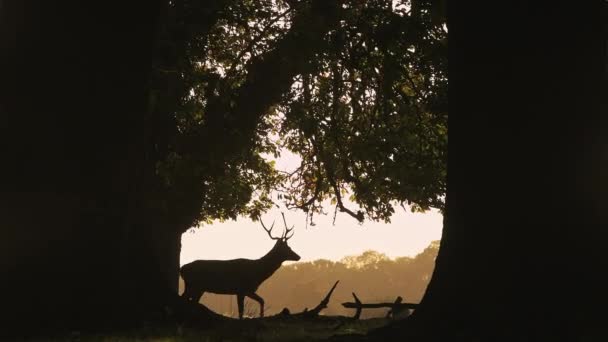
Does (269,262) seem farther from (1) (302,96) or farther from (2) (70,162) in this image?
(2) (70,162)

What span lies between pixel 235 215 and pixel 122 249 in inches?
592

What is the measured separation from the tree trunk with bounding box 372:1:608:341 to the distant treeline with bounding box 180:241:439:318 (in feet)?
343

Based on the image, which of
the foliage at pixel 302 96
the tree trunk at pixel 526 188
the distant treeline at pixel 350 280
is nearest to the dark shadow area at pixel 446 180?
the tree trunk at pixel 526 188

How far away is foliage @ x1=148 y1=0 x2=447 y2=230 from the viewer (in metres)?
10.1

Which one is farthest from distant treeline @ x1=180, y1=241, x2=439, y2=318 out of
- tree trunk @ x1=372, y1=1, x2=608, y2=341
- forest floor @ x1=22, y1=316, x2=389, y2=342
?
tree trunk @ x1=372, y1=1, x2=608, y2=341

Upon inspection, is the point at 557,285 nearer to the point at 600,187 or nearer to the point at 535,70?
the point at 600,187

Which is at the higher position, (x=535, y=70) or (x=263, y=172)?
(x=263, y=172)

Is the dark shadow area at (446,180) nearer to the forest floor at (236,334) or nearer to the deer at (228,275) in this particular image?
the forest floor at (236,334)

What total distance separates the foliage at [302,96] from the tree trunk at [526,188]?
189 inches

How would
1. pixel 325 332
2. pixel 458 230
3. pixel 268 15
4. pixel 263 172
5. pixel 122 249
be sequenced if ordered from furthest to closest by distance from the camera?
pixel 263 172 < pixel 268 15 < pixel 325 332 < pixel 122 249 < pixel 458 230

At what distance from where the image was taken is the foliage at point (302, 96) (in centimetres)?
1006

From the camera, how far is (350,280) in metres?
119

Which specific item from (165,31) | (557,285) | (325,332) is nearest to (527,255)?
(557,285)

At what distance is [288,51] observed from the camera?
10.5 m
